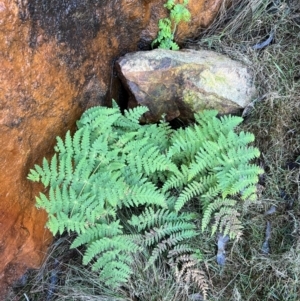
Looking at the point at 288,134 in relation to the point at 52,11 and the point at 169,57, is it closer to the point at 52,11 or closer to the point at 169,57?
the point at 169,57

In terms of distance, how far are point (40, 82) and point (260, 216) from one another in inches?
72.1

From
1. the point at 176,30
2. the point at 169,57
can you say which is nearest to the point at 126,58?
the point at 169,57

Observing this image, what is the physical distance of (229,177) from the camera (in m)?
2.93

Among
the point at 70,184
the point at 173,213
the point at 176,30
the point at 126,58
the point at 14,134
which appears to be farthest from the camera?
the point at 176,30

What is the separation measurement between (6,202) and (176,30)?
1953 mm

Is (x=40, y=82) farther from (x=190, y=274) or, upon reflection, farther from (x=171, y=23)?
(x=190, y=274)

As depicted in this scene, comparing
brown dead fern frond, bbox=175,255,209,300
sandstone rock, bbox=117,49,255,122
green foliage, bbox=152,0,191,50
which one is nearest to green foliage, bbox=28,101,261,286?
brown dead fern frond, bbox=175,255,209,300

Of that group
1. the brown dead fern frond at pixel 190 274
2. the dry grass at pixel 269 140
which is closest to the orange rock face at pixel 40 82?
the dry grass at pixel 269 140

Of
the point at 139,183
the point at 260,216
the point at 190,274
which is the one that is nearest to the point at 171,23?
the point at 139,183

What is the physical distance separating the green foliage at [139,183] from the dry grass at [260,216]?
0.16 meters

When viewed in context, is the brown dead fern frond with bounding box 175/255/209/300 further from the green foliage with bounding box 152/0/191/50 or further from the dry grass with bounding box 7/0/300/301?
the green foliage with bounding box 152/0/191/50

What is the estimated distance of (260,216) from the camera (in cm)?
315

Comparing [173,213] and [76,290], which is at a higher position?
[173,213]

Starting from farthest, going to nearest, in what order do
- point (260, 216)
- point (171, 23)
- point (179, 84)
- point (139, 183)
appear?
1. point (171, 23)
2. point (179, 84)
3. point (260, 216)
4. point (139, 183)
